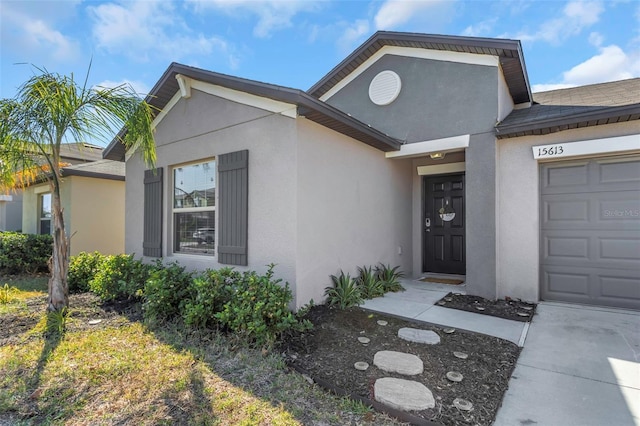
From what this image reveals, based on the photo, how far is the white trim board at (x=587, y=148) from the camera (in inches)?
185

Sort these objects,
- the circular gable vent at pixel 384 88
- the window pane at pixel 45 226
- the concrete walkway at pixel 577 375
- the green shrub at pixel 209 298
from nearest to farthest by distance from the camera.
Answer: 1. the concrete walkway at pixel 577 375
2. the green shrub at pixel 209 298
3. the circular gable vent at pixel 384 88
4. the window pane at pixel 45 226

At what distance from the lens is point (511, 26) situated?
6.55 metres

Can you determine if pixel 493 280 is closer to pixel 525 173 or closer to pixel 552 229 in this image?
pixel 552 229

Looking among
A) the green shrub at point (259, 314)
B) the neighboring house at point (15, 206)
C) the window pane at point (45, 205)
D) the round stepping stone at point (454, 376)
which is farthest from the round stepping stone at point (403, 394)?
the neighboring house at point (15, 206)

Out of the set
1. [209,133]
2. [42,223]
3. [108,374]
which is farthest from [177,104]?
[42,223]

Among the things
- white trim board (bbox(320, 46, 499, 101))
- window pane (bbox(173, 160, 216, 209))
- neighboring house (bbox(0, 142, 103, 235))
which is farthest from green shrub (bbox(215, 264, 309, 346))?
neighboring house (bbox(0, 142, 103, 235))

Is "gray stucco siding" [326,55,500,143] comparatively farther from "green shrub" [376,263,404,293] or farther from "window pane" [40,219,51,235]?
"window pane" [40,219,51,235]

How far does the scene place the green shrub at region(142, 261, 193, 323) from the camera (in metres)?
4.45

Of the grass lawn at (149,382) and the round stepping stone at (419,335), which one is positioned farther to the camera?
the round stepping stone at (419,335)

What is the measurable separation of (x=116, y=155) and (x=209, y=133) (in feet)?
10.7

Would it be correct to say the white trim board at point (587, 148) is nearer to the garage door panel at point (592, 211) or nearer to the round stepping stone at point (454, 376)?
the garage door panel at point (592, 211)

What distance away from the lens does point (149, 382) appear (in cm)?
297

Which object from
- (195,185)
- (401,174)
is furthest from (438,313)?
(195,185)

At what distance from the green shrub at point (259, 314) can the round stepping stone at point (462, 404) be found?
1751mm
